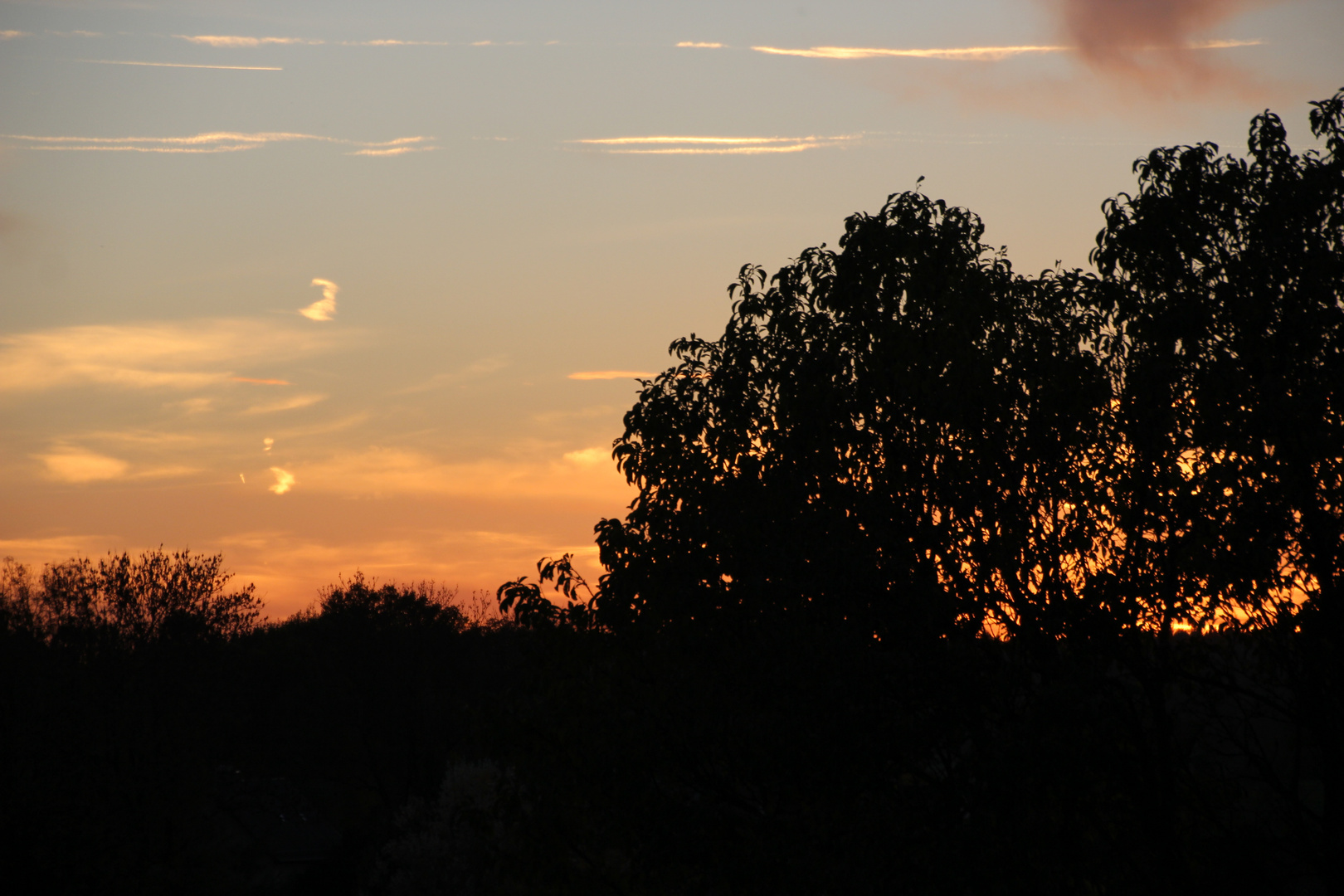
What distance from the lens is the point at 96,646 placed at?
4409cm

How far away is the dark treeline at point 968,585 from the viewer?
1187cm

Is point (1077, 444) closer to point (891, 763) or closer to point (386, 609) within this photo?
point (891, 763)

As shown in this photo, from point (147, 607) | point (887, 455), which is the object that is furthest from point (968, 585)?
point (147, 607)

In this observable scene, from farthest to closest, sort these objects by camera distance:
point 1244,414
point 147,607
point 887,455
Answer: point 147,607
point 887,455
point 1244,414

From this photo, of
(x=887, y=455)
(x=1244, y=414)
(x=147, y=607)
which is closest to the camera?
(x=1244, y=414)

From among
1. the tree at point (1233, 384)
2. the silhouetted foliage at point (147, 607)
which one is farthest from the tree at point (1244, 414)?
the silhouetted foliage at point (147, 607)

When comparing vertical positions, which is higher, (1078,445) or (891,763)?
(1078,445)

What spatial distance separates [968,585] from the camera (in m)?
13.0

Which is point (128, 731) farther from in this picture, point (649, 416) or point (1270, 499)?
point (1270, 499)

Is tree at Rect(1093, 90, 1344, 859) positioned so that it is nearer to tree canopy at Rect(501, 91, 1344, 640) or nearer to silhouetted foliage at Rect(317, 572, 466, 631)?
tree canopy at Rect(501, 91, 1344, 640)

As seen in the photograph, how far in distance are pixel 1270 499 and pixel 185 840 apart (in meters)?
37.5

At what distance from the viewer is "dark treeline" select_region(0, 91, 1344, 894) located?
38.9 ft

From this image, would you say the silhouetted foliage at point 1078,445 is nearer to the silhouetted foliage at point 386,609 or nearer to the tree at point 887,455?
the tree at point 887,455

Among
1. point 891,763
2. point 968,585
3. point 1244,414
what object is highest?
point 1244,414
